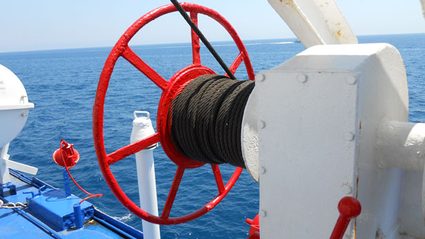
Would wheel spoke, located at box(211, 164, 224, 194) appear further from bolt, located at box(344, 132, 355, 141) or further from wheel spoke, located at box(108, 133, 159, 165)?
bolt, located at box(344, 132, 355, 141)

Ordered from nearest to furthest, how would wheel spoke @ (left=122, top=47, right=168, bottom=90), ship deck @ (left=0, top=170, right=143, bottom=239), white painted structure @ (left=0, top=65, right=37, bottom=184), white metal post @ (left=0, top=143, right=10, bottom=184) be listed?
wheel spoke @ (left=122, top=47, right=168, bottom=90)
ship deck @ (left=0, top=170, right=143, bottom=239)
white painted structure @ (left=0, top=65, right=37, bottom=184)
white metal post @ (left=0, top=143, right=10, bottom=184)

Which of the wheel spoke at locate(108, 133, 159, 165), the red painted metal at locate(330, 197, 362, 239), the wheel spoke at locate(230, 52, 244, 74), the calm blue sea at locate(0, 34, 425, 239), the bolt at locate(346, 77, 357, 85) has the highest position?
the bolt at locate(346, 77, 357, 85)

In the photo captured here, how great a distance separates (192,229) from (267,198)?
8.43m

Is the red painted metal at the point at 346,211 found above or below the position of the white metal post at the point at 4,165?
above

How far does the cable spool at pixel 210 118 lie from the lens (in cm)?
245

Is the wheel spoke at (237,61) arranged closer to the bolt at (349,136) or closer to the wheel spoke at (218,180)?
the wheel spoke at (218,180)

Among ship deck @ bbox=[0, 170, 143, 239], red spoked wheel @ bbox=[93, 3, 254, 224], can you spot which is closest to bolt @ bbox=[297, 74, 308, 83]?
red spoked wheel @ bbox=[93, 3, 254, 224]

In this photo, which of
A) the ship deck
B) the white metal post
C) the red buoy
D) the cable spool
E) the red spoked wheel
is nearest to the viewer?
the red spoked wheel

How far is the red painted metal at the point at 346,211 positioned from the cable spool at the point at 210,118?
1164 millimetres

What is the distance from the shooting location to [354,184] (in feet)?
4.35

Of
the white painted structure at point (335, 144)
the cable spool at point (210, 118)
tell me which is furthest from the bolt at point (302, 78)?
the cable spool at point (210, 118)

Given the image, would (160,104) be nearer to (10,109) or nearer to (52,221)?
(52,221)

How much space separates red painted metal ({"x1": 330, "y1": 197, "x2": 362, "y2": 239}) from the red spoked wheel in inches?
58.2

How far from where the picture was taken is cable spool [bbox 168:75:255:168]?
8.05 feet
